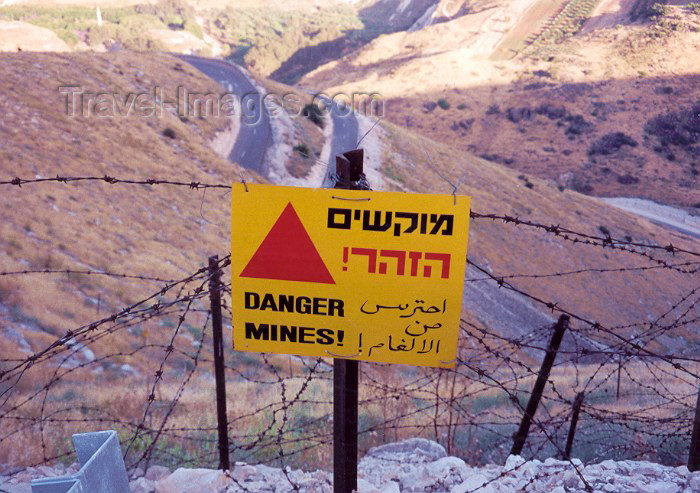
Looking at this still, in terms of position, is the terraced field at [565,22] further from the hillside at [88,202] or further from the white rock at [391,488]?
the white rock at [391,488]

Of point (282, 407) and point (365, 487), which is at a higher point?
point (282, 407)

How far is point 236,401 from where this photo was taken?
7641mm

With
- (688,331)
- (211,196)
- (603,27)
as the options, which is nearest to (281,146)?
(211,196)

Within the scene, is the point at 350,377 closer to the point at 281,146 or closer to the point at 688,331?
the point at 688,331

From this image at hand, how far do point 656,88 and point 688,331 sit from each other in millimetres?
45856

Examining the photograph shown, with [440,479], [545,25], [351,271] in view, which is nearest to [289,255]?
[351,271]

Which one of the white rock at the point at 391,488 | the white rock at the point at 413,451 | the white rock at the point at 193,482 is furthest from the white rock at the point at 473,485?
the white rock at the point at 193,482

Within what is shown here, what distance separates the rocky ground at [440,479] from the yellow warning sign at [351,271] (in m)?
1.61

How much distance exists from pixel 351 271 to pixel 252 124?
38.0 metres

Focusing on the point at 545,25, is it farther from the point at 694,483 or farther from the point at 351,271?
the point at 351,271

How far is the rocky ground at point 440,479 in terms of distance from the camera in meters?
4.12

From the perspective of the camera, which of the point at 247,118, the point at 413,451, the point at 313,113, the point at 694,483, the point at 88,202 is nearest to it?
the point at 694,483

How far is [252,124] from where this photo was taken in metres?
39.2

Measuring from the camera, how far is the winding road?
1328 inches
